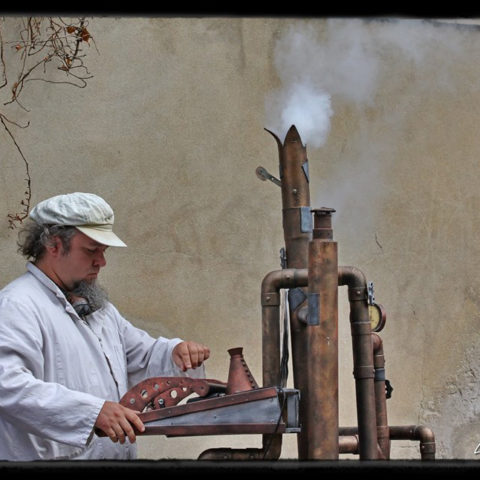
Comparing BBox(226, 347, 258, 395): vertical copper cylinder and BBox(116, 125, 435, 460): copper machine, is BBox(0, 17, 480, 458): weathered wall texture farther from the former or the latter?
BBox(226, 347, 258, 395): vertical copper cylinder

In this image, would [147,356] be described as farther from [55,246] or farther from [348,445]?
[348,445]

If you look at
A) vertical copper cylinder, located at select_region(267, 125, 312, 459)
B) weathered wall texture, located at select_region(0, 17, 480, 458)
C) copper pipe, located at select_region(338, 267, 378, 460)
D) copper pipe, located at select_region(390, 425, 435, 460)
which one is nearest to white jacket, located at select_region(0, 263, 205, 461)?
vertical copper cylinder, located at select_region(267, 125, 312, 459)

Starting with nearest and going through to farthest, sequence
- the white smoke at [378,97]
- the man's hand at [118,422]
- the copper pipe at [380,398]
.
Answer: the man's hand at [118,422] → the copper pipe at [380,398] → the white smoke at [378,97]

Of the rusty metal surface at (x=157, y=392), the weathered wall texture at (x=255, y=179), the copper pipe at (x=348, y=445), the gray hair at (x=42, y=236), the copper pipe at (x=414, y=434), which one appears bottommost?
the rusty metal surface at (x=157, y=392)

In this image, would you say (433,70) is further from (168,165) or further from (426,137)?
(168,165)

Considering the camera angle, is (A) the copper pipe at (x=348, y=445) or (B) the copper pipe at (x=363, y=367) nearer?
(B) the copper pipe at (x=363, y=367)

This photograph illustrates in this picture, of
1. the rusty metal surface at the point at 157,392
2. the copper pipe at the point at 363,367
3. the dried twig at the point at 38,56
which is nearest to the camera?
the rusty metal surface at the point at 157,392

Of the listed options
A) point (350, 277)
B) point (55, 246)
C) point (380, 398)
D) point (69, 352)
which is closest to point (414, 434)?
point (380, 398)

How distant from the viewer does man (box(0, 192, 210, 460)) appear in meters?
3.47

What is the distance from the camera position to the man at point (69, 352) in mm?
3473

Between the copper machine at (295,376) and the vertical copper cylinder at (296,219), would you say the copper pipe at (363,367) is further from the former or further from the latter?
the vertical copper cylinder at (296,219)

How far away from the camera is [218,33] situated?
637 centimetres

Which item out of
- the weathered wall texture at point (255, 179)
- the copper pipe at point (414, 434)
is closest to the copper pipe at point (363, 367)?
the copper pipe at point (414, 434)

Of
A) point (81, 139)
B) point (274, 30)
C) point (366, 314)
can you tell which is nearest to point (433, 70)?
point (274, 30)
